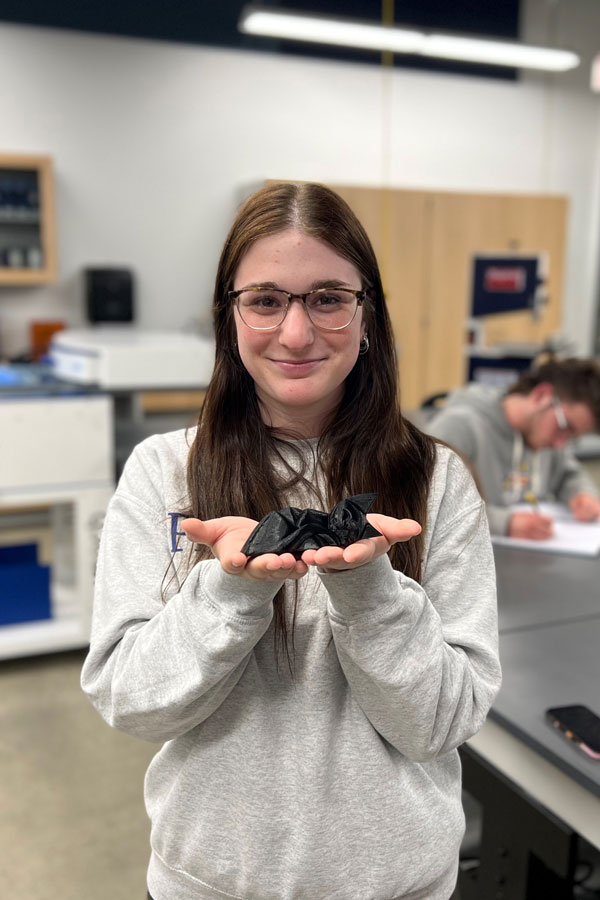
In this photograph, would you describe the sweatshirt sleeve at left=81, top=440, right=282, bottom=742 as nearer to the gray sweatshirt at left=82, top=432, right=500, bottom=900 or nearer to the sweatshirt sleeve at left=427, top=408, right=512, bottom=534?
the gray sweatshirt at left=82, top=432, right=500, bottom=900

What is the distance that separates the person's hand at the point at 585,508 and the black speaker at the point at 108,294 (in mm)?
3516

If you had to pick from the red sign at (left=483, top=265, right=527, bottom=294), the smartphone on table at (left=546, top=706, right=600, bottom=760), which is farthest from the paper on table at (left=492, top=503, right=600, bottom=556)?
the red sign at (left=483, top=265, right=527, bottom=294)

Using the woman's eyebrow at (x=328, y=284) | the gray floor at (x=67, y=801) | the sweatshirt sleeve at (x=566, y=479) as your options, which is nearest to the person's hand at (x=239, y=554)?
the woman's eyebrow at (x=328, y=284)

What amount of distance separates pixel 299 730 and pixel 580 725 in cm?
58

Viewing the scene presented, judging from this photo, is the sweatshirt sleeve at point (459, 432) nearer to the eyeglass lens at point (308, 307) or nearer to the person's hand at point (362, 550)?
the eyeglass lens at point (308, 307)

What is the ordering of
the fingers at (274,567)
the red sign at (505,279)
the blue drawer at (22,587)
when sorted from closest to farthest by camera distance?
the fingers at (274,567) → the blue drawer at (22,587) → the red sign at (505,279)

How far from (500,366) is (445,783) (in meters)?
5.29

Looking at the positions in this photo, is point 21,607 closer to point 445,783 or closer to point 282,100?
point 445,783

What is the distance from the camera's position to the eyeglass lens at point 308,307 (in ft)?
2.70

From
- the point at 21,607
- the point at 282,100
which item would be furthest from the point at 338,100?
the point at 21,607

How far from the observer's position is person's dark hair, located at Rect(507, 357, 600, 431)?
224 centimetres

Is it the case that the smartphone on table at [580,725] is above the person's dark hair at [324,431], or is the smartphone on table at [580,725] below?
below

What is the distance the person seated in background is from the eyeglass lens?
1452mm

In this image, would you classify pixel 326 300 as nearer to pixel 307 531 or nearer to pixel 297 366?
pixel 297 366
